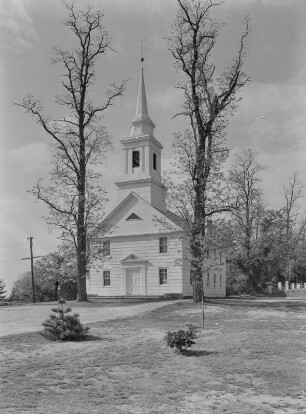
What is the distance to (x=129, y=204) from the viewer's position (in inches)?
1596

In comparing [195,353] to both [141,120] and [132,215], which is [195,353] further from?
[141,120]

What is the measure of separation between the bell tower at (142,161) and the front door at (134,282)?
5705mm

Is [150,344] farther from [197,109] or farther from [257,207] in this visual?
[257,207]

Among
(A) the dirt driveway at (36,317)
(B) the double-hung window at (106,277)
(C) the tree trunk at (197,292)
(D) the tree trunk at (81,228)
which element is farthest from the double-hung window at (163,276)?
(A) the dirt driveway at (36,317)

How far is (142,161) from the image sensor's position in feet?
136

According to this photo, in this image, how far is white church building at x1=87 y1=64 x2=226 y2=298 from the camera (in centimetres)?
3841

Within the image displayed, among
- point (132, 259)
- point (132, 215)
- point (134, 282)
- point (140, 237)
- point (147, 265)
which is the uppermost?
point (132, 215)

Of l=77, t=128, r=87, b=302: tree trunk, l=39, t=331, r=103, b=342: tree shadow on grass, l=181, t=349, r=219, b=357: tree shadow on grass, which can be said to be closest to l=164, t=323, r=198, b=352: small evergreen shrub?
l=181, t=349, r=219, b=357: tree shadow on grass

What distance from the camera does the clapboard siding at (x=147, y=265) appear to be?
38.0 meters

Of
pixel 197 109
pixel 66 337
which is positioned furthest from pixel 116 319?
pixel 197 109

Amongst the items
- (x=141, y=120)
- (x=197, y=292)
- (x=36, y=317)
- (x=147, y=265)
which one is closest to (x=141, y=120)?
(x=141, y=120)

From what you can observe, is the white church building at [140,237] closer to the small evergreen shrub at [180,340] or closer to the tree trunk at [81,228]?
the tree trunk at [81,228]

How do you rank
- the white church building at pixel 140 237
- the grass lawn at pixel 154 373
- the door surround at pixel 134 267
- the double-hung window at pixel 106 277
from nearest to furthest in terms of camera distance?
the grass lawn at pixel 154 373 → the white church building at pixel 140 237 → the door surround at pixel 134 267 → the double-hung window at pixel 106 277

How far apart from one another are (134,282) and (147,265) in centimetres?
186
